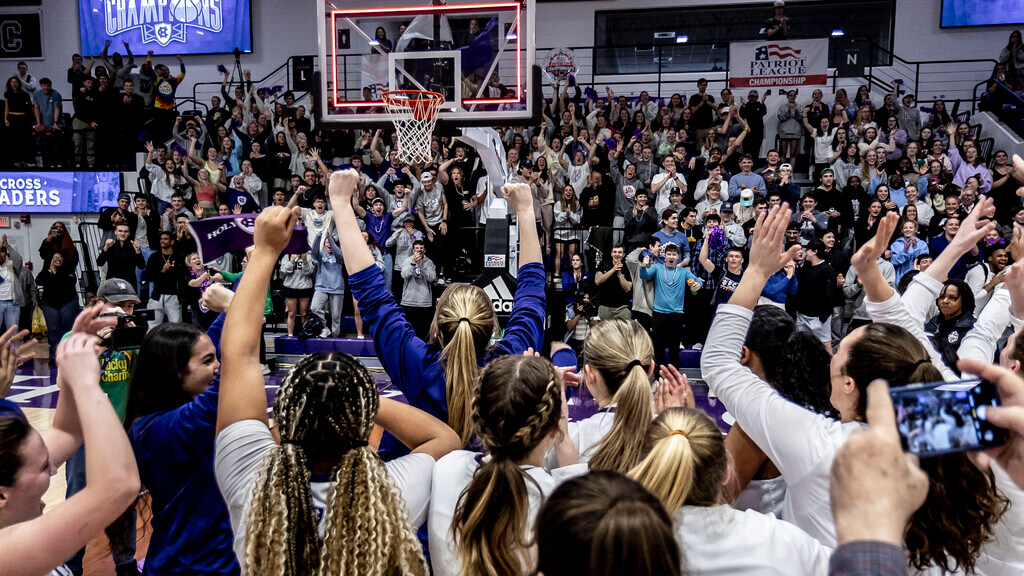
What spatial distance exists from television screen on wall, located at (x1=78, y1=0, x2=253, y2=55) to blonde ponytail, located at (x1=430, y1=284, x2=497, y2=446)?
18077 mm

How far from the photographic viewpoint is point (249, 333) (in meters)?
1.89

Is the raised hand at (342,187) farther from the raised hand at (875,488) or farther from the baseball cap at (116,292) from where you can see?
the baseball cap at (116,292)

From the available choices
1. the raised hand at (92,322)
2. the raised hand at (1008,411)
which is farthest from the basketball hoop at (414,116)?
the raised hand at (1008,411)

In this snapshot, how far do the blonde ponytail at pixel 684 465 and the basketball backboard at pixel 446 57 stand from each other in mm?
5958

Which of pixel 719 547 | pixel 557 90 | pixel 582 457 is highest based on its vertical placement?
pixel 557 90

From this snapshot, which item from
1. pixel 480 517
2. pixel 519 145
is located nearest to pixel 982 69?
pixel 519 145

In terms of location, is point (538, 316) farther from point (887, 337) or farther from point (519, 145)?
point (519, 145)

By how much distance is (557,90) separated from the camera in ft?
50.3

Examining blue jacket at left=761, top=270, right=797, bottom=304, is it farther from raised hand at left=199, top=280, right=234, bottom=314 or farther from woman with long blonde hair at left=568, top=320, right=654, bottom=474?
raised hand at left=199, top=280, right=234, bottom=314

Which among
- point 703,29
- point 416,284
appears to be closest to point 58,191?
point 416,284

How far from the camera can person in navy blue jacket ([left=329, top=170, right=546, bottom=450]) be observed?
2.47 m

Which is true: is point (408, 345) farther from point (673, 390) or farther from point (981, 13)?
point (981, 13)

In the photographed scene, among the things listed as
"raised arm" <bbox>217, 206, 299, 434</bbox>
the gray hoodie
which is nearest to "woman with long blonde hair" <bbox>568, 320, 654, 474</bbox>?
"raised arm" <bbox>217, 206, 299, 434</bbox>

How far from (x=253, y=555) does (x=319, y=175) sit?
1218cm
